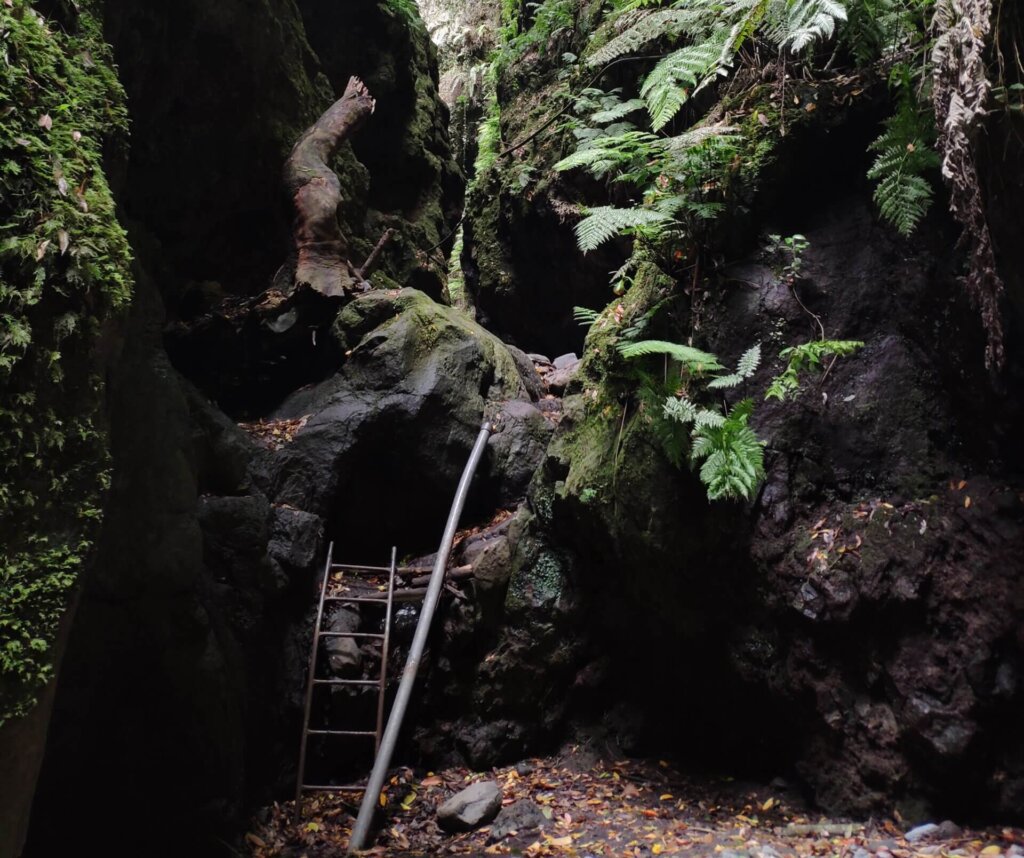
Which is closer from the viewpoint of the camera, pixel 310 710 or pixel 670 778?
pixel 670 778

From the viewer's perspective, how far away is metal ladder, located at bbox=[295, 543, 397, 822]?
502 cm

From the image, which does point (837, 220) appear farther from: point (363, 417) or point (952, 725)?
point (363, 417)

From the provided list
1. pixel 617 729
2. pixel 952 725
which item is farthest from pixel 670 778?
pixel 952 725

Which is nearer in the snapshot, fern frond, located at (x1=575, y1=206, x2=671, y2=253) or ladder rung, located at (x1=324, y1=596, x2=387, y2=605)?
fern frond, located at (x1=575, y1=206, x2=671, y2=253)

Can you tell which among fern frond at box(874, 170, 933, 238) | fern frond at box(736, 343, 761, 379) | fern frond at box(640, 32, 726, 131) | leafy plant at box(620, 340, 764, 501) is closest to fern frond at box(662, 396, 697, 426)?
leafy plant at box(620, 340, 764, 501)

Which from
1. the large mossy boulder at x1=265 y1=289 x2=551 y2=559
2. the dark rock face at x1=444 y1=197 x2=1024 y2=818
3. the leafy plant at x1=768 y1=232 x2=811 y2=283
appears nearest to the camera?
the dark rock face at x1=444 y1=197 x2=1024 y2=818

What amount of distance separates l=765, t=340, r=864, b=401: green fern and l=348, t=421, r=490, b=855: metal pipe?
3176mm

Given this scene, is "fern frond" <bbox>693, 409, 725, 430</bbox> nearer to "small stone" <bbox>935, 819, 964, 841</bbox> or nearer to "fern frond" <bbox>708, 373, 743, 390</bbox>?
"fern frond" <bbox>708, 373, 743, 390</bbox>

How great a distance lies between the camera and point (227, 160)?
25.8 feet

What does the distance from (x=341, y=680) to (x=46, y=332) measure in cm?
385

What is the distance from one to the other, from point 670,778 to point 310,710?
2.77 metres

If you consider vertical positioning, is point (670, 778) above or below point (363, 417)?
below

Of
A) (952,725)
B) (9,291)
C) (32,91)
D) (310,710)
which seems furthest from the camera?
(310,710)

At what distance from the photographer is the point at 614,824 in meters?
4.05
